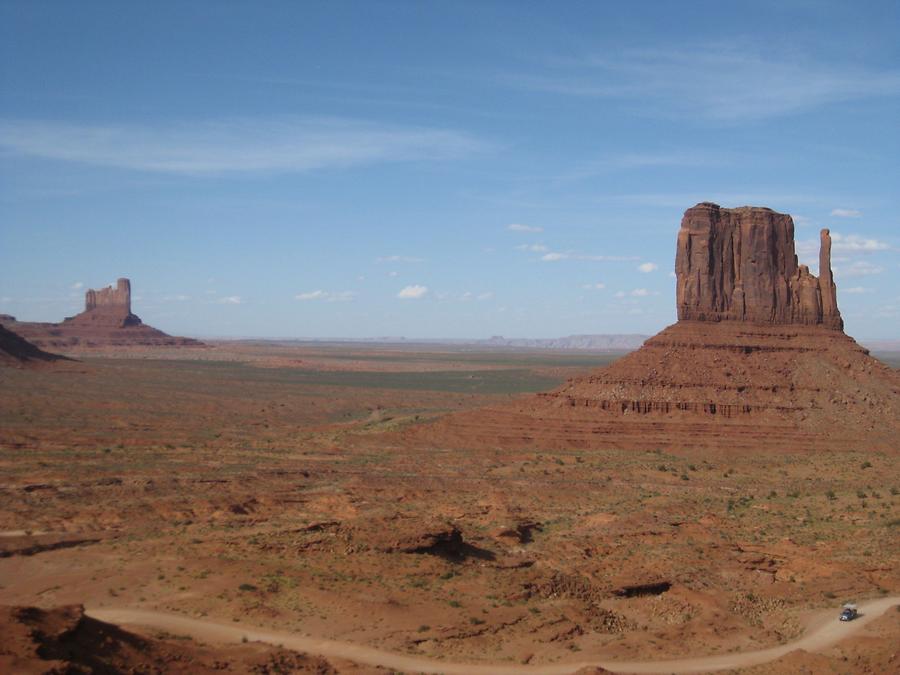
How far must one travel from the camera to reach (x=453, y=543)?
29156 mm

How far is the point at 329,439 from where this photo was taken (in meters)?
66.9

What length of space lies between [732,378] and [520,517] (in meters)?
30.3

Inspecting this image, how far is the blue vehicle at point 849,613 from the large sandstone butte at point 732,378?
32.0m

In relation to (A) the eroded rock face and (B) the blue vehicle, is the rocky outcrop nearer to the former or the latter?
(A) the eroded rock face

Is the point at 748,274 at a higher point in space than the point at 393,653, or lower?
higher

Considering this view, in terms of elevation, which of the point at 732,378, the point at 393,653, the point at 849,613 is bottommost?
the point at 849,613

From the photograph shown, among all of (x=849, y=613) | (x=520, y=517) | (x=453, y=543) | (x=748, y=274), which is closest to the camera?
(x=849, y=613)

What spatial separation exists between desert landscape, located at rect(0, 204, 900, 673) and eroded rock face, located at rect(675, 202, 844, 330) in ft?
0.55

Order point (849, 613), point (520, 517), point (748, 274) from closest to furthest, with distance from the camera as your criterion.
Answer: point (849, 613) → point (520, 517) → point (748, 274)

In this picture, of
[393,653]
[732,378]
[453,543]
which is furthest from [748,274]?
[393,653]

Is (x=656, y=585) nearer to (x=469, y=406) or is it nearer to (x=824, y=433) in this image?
(x=824, y=433)

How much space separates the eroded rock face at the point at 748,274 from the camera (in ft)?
221

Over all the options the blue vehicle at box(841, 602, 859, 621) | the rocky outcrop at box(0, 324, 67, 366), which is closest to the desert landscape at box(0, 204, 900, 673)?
the blue vehicle at box(841, 602, 859, 621)

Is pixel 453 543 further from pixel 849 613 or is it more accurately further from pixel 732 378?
pixel 732 378
